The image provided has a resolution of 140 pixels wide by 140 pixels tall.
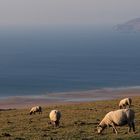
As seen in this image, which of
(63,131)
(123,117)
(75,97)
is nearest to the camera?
(123,117)

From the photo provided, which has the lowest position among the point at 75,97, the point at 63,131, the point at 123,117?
the point at 63,131

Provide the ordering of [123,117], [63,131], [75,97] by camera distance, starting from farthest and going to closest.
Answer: [75,97], [63,131], [123,117]

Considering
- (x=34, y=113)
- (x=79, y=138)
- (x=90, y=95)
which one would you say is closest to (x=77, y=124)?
(x=79, y=138)

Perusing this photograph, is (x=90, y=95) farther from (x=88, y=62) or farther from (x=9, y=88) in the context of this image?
(x=88, y=62)

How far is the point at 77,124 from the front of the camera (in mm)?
29172

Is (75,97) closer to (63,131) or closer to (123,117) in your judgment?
(63,131)

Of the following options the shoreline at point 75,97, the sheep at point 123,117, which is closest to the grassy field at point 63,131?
the sheep at point 123,117

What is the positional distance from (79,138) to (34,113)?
20490mm

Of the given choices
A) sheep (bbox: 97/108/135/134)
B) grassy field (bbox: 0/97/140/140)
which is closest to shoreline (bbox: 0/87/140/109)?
grassy field (bbox: 0/97/140/140)

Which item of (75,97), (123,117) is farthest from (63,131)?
(75,97)

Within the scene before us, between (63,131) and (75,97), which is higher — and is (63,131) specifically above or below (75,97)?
below

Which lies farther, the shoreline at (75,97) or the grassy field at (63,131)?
the shoreline at (75,97)

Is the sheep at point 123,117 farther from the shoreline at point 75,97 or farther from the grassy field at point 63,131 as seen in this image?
the shoreline at point 75,97

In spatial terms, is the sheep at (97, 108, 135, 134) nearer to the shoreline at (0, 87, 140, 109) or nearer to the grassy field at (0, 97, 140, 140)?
the grassy field at (0, 97, 140, 140)
